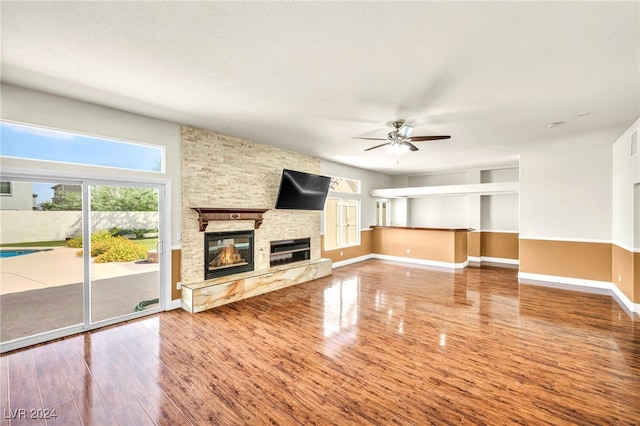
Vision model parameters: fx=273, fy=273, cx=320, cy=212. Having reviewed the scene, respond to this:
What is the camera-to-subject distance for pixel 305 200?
6418 mm

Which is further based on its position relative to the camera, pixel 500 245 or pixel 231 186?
pixel 500 245

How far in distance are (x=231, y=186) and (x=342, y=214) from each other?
381cm

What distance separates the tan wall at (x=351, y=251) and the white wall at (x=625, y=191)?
5590 mm

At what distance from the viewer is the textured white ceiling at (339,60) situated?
6.23 ft

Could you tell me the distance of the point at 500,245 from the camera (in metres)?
8.41

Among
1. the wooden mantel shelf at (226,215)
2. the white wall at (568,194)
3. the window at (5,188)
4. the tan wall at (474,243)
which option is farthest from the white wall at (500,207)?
the window at (5,188)

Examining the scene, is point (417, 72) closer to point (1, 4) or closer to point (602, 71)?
point (602, 71)

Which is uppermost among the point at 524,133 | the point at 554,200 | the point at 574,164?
the point at 524,133

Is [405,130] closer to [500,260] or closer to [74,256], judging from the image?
[74,256]

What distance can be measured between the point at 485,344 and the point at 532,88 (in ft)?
9.69

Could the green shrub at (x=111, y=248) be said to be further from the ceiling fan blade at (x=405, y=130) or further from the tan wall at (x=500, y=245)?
the tan wall at (x=500, y=245)

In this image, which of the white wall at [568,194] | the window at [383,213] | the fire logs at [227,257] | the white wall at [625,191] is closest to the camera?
the white wall at [625,191]

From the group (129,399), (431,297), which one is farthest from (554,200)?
(129,399)

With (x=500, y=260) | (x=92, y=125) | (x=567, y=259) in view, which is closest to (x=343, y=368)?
(x=92, y=125)
